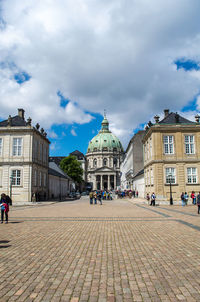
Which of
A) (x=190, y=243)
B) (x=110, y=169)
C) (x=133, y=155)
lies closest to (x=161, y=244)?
(x=190, y=243)

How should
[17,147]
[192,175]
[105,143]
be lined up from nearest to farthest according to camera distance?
[192,175] → [17,147] → [105,143]

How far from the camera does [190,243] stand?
8.48m

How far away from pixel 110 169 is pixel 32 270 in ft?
434

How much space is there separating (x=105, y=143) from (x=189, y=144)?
390 ft

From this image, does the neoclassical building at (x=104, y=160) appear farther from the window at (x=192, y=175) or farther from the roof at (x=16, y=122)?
the window at (x=192, y=175)

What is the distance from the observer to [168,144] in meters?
33.5

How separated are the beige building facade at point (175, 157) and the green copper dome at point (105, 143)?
378 feet

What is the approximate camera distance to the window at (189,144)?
33406 mm

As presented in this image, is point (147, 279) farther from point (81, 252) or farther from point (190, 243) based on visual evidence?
point (190, 243)

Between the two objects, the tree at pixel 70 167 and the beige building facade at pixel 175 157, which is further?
the tree at pixel 70 167

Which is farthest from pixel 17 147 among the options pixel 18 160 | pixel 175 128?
pixel 175 128

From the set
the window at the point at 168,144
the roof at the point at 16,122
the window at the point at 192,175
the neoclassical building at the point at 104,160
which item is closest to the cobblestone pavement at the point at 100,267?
the window at the point at 192,175

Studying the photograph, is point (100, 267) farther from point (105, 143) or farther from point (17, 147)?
point (105, 143)

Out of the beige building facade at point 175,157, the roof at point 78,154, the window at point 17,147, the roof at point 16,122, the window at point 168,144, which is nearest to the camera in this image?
the beige building facade at point 175,157
